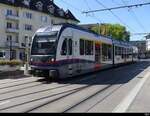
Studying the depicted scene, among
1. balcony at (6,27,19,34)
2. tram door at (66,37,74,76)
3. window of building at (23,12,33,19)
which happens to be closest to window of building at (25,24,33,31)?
window of building at (23,12,33,19)

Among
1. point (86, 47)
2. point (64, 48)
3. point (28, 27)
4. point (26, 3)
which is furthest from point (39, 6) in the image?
point (64, 48)

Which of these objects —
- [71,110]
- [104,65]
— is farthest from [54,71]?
[104,65]

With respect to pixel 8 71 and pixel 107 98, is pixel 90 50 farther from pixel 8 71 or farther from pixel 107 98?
pixel 107 98

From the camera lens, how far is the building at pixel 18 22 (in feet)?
134

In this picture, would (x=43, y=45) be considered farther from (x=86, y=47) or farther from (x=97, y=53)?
(x=97, y=53)

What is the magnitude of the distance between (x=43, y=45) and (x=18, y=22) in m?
34.2

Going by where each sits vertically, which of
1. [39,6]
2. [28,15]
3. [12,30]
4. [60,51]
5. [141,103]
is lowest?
[141,103]

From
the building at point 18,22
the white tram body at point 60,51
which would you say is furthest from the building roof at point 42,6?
the white tram body at point 60,51

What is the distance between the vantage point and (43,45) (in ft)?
38.9

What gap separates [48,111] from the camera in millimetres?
5758

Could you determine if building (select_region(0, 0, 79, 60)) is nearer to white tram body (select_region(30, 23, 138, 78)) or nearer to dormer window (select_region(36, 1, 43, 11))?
dormer window (select_region(36, 1, 43, 11))

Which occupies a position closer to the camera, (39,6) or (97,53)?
(97,53)

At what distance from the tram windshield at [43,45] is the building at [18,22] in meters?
27.6

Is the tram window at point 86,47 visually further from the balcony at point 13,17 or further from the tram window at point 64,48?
the balcony at point 13,17
